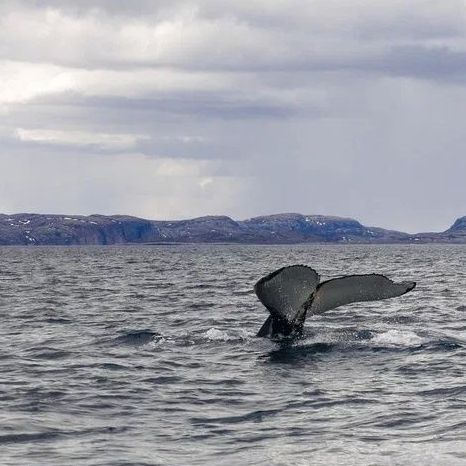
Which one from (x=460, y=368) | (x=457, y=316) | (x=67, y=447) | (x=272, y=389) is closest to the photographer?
(x=67, y=447)

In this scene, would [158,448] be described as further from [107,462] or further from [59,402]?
[59,402]

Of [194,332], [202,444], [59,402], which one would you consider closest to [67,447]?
[202,444]

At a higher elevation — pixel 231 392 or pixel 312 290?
pixel 312 290

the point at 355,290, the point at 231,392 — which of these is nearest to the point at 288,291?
the point at 355,290

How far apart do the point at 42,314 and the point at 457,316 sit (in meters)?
11.6

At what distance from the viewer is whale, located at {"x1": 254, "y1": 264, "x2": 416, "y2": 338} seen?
50.0ft

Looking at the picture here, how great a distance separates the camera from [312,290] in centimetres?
1594

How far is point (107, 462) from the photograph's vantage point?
993 centimetres

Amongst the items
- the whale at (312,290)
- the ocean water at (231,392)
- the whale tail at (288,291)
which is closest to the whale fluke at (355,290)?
the whale at (312,290)

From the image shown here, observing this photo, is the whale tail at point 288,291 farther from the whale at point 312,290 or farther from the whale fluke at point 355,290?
the whale fluke at point 355,290

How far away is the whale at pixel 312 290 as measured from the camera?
15242mm

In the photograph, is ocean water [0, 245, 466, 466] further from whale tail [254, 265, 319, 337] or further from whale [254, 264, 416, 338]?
whale [254, 264, 416, 338]

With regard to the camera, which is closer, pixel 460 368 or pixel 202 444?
pixel 202 444

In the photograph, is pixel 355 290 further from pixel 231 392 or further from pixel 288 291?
pixel 231 392
